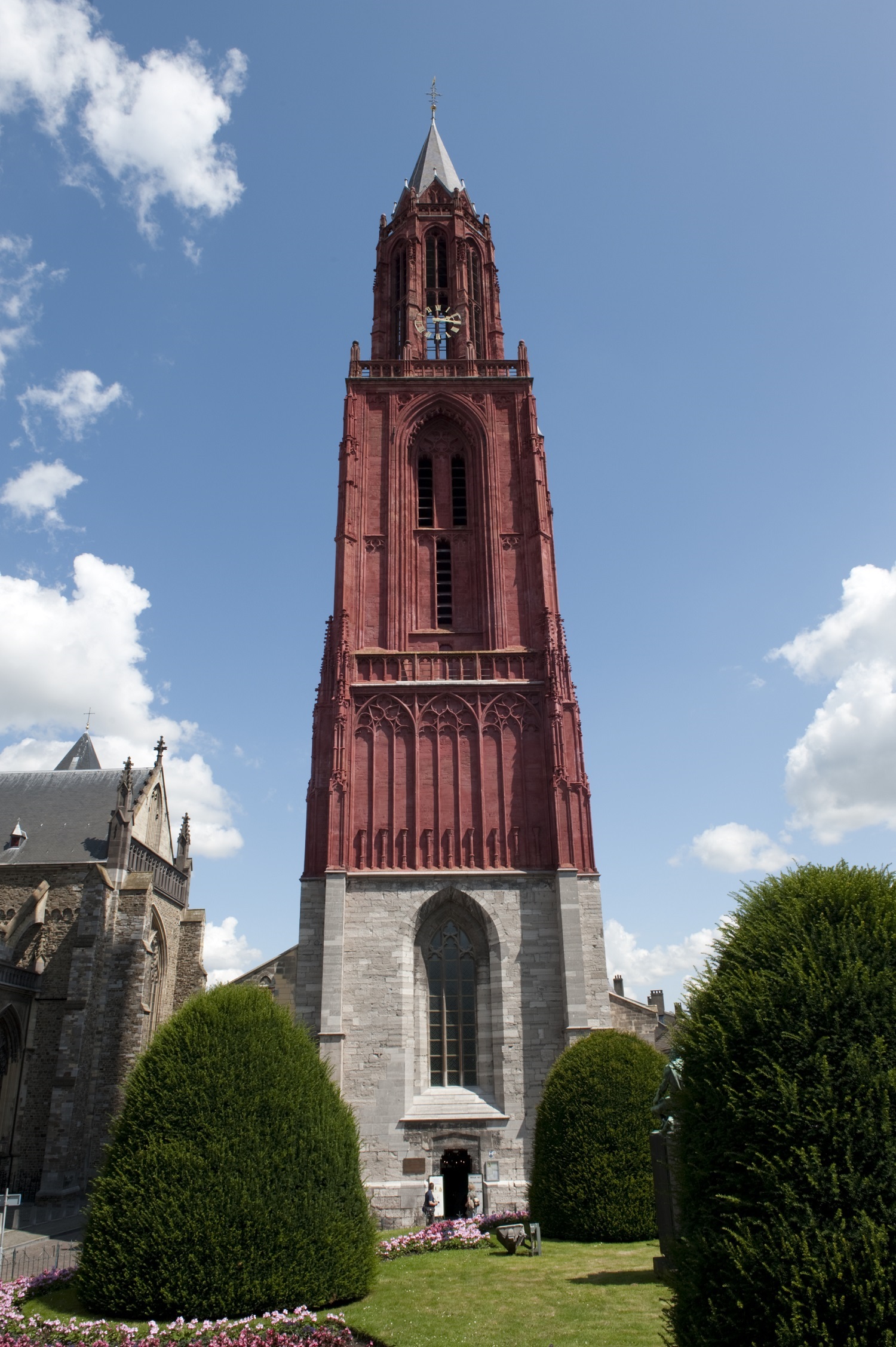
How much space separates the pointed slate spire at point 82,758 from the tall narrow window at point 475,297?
78.5 ft

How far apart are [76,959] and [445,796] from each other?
12948 mm

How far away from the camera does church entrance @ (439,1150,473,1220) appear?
2184cm

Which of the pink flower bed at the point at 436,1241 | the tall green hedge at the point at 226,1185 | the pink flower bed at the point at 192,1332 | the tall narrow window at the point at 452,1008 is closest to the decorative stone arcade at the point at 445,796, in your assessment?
the tall narrow window at the point at 452,1008

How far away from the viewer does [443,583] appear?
99.7 ft

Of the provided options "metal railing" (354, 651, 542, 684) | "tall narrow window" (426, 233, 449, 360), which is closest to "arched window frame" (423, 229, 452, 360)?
"tall narrow window" (426, 233, 449, 360)

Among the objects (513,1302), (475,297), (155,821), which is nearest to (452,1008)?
(513,1302)

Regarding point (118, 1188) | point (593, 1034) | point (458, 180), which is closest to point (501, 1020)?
point (593, 1034)

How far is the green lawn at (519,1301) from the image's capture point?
10.4 metres

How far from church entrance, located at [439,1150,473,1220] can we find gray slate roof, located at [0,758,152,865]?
1606 cm

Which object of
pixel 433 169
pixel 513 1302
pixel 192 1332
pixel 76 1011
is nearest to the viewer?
pixel 192 1332

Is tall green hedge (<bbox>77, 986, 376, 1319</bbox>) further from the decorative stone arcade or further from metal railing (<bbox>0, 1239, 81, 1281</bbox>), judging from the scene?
the decorative stone arcade

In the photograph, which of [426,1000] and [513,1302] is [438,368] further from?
[513,1302]

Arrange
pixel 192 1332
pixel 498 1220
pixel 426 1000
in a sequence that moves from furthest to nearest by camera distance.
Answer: pixel 426 1000 < pixel 498 1220 < pixel 192 1332

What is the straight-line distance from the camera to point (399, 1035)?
22.6 meters
